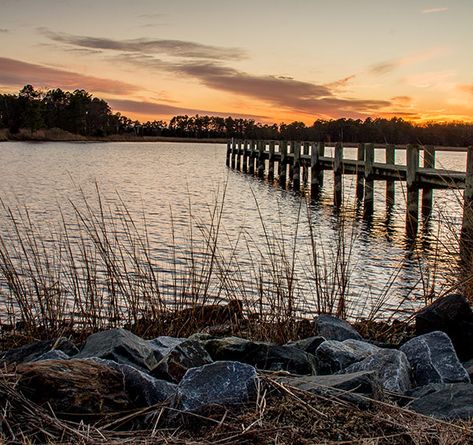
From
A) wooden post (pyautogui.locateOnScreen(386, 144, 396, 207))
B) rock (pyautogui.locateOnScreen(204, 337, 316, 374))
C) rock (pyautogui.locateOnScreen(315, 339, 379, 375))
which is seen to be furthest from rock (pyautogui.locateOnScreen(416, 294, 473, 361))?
wooden post (pyautogui.locateOnScreen(386, 144, 396, 207))

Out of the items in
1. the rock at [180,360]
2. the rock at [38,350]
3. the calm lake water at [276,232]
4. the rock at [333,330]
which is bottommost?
the calm lake water at [276,232]

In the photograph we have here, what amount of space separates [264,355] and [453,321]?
1.74 metres

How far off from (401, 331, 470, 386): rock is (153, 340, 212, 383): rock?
1378mm

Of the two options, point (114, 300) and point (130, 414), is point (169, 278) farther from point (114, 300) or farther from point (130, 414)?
point (130, 414)

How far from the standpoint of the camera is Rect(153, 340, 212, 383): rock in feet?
Answer: 12.2

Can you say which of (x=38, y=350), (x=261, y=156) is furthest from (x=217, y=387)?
(x=261, y=156)

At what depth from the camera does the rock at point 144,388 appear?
3328mm

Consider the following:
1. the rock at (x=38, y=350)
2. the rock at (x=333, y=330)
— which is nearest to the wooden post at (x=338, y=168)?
the rock at (x=333, y=330)

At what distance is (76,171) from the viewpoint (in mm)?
46281

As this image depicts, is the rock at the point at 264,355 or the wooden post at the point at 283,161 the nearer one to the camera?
the rock at the point at 264,355

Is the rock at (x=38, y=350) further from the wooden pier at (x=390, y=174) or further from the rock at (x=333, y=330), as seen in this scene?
the wooden pier at (x=390, y=174)

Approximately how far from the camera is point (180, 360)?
3875mm

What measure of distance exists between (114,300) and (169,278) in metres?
4.61

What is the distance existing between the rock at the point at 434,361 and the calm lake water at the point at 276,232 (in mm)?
1864
